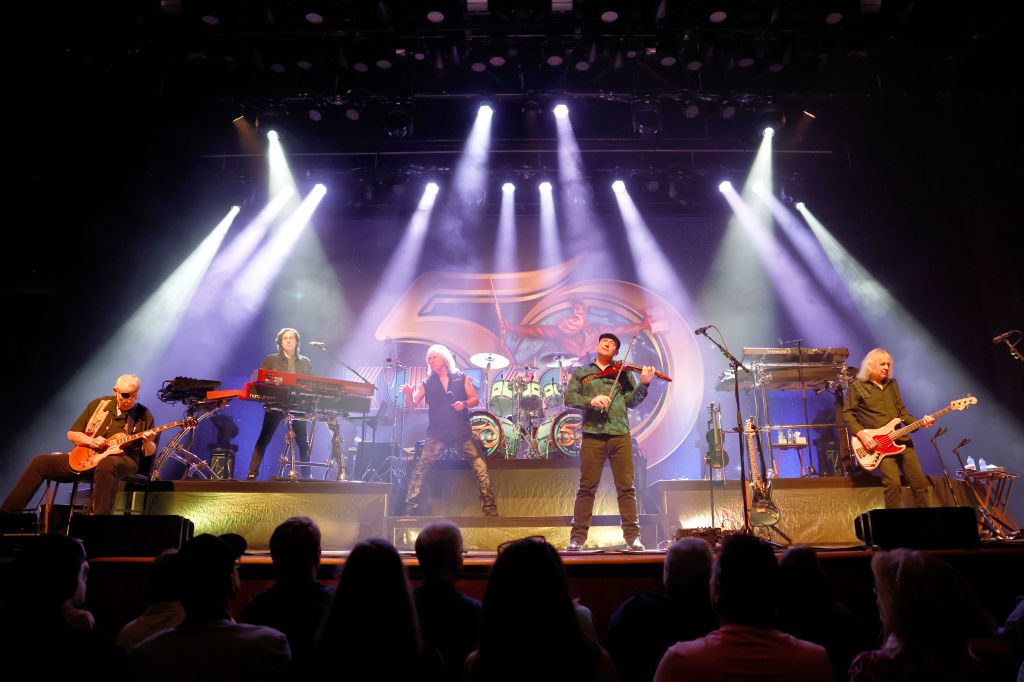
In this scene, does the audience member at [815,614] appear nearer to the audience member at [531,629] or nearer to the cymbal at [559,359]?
the audience member at [531,629]

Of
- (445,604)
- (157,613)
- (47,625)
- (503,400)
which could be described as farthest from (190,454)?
(445,604)

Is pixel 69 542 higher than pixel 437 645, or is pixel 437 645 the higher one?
pixel 69 542

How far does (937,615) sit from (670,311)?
927 centimetres

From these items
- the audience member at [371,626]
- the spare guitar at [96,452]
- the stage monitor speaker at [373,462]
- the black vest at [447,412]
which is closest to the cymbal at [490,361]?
the stage monitor speaker at [373,462]

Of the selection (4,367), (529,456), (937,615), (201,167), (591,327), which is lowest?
(937,615)

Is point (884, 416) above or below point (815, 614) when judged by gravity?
above

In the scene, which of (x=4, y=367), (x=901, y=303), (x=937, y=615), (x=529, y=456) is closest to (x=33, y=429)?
(x=4, y=367)

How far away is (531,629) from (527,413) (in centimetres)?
727

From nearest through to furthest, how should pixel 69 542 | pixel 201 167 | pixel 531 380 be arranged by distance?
pixel 69 542
pixel 531 380
pixel 201 167

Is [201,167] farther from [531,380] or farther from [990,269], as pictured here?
[990,269]

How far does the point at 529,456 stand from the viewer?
8.94 m

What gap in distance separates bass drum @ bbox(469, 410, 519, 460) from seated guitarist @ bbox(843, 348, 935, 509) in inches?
159

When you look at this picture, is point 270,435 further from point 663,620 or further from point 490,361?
point 663,620

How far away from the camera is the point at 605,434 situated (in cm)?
636
